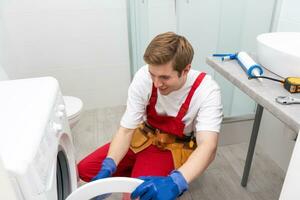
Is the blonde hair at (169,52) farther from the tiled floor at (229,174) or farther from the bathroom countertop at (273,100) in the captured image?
the tiled floor at (229,174)

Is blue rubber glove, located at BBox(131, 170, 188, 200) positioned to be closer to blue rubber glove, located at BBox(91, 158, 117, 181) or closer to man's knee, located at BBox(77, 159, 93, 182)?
blue rubber glove, located at BBox(91, 158, 117, 181)

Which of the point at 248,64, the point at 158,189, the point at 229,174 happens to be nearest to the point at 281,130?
the point at 229,174

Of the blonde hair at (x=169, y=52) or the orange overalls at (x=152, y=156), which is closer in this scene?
the blonde hair at (x=169, y=52)

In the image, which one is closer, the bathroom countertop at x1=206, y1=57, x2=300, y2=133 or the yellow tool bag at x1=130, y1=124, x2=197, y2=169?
the bathroom countertop at x1=206, y1=57, x2=300, y2=133

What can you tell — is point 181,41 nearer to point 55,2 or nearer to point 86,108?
point 55,2

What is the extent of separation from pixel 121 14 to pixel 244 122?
128 cm

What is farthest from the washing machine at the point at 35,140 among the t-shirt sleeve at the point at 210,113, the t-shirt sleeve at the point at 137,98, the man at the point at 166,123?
Result: the t-shirt sleeve at the point at 210,113

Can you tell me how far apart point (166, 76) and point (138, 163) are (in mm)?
459

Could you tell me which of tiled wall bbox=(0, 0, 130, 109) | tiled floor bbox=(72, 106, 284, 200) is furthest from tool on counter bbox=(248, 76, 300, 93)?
tiled wall bbox=(0, 0, 130, 109)

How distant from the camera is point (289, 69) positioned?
94 centimetres

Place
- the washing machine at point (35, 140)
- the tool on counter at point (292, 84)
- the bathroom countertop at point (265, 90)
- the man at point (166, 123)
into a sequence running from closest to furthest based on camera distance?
the washing machine at point (35, 140) < the bathroom countertop at point (265, 90) < the tool on counter at point (292, 84) < the man at point (166, 123)

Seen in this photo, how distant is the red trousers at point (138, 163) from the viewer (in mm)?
1166

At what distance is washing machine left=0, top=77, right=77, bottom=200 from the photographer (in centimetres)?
57

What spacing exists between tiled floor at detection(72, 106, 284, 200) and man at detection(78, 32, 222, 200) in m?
0.45
